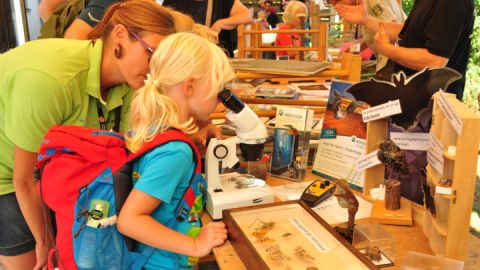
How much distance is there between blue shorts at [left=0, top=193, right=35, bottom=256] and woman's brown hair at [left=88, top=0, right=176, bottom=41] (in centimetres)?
65

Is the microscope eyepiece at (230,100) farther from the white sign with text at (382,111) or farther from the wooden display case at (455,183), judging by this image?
the wooden display case at (455,183)

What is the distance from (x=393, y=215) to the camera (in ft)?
3.94

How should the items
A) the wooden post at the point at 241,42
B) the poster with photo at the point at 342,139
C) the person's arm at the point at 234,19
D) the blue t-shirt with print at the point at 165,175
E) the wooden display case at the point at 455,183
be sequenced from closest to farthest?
the wooden display case at the point at 455,183 → the blue t-shirt with print at the point at 165,175 → the poster with photo at the point at 342,139 → the person's arm at the point at 234,19 → the wooden post at the point at 241,42

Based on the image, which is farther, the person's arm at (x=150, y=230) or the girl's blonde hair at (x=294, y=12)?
the girl's blonde hair at (x=294, y=12)

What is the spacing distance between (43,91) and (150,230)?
0.52 meters

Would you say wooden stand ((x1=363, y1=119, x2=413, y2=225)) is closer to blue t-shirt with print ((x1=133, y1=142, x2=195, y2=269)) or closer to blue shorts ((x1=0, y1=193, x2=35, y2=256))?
blue t-shirt with print ((x1=133, y1=142, x2=195, y2=269))

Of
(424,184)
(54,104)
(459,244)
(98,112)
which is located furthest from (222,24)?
(459,244)

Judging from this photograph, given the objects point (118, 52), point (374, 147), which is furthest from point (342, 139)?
point (118, 52)

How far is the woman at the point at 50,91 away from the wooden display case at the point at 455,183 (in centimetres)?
83

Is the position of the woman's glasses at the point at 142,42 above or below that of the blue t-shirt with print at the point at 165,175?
above

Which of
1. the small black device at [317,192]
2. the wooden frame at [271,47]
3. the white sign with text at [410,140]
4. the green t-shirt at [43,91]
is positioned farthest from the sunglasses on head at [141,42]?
the wooden frame at [271,47]

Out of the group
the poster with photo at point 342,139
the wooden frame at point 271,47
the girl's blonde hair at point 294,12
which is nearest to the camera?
the poster with photo at point 342,139

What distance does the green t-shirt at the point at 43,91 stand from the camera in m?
1.24

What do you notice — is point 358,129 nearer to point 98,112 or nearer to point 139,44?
point 139,44
